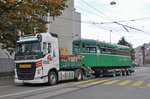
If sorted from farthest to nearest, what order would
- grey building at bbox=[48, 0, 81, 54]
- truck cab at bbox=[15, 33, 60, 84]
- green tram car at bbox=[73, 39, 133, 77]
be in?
grey building at bbox=[48, 0, 81, 54] → green tram car at bbox=[73, 39, 133, 77] → truck cab at bbox=[15, 33, 60, 84]

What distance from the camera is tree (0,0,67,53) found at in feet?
47.9

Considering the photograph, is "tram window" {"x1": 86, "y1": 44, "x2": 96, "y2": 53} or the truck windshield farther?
"tram window" {"x1": 86, "y1": 44, "x2": 96, "y2": 53}

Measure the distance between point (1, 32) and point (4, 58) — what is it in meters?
7.98

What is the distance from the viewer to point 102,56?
2136 cm

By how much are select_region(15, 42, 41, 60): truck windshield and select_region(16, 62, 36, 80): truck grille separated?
457mm

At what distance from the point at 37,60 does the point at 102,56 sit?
10.2 meters

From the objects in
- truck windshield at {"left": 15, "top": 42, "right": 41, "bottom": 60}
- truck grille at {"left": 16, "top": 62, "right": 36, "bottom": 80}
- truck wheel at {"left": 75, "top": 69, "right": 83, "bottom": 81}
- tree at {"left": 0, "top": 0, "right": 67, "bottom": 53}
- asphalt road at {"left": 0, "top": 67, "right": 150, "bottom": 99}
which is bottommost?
asphalt road at {"left": 0, "top": 67, "right": 150, "bottom": 99}

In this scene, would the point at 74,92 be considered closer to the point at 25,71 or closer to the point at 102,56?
the point at 25,71

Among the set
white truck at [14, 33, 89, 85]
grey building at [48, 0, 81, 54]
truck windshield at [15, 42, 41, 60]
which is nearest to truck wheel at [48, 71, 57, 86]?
white truck at [14, 33, 89, 85]

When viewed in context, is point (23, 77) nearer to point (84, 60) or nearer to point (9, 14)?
point (9, 14)

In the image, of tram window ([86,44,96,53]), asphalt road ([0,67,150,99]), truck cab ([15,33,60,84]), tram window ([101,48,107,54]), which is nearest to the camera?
asphalt road ([0,67,150,99])

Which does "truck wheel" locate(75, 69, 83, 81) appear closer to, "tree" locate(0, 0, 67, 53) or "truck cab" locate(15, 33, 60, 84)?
"truck cab" locate(15, 33, 60, 84)

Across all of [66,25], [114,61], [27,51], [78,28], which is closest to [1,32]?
[27,51]

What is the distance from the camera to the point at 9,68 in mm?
22828
